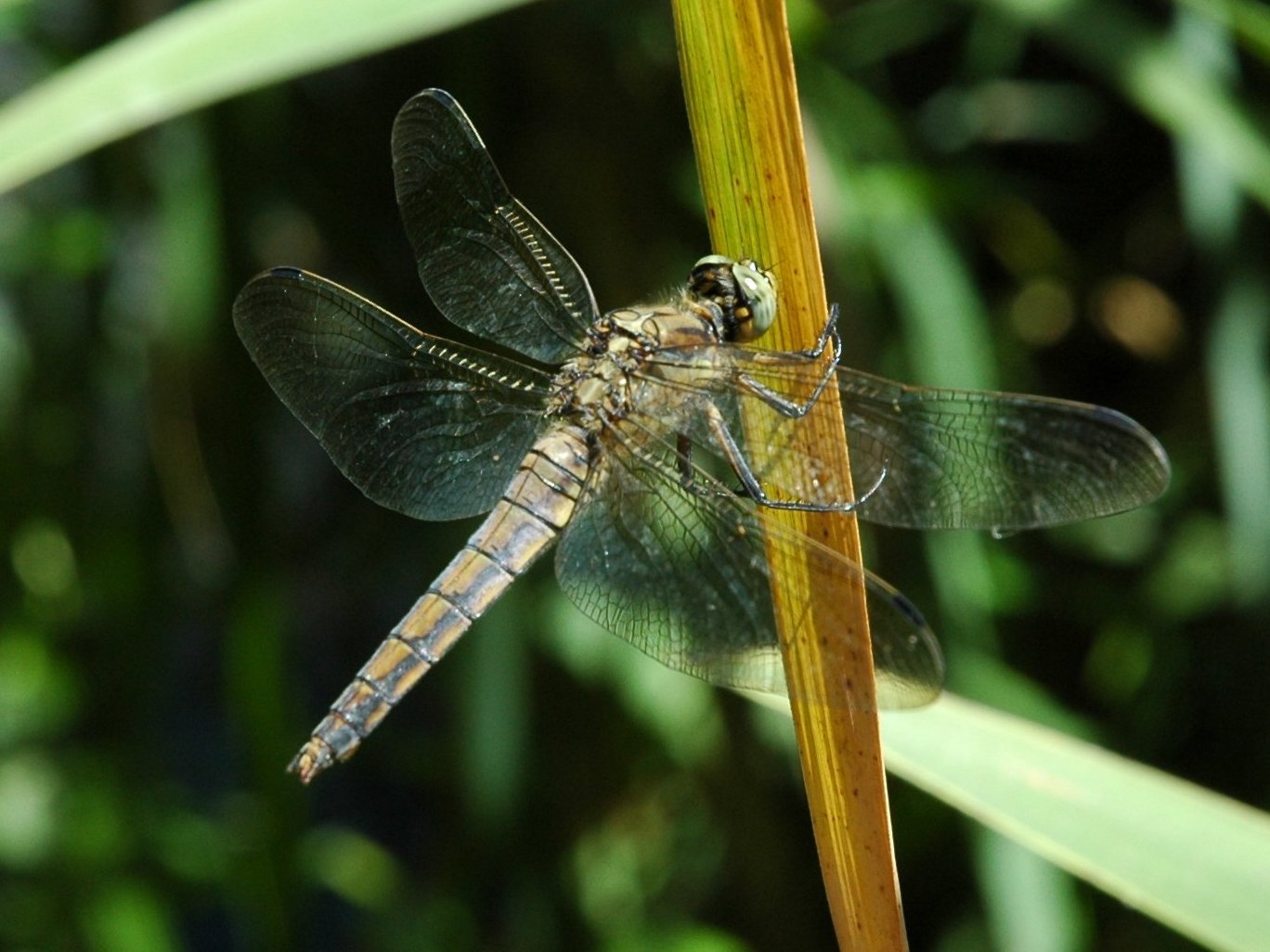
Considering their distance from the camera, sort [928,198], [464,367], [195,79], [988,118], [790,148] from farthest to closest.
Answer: [988,118] → [928,198] → [464,367] → [195,79] → [790,148]

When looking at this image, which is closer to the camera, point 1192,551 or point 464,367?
point 464,367

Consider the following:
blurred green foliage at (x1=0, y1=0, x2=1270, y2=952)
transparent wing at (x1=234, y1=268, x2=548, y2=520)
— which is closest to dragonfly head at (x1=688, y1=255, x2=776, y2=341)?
transparent wing at (x1=234, y1=268, x2=548, y2=520)

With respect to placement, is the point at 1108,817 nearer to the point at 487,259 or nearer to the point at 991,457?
the point at 991,457

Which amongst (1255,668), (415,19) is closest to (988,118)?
(1255,668)

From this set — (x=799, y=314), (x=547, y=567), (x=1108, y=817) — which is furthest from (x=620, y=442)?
(x=547, y=567)

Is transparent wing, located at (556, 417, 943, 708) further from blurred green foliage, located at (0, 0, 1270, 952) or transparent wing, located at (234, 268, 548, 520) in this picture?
blurred green foliage, located at (0, 0, 1270, 952)

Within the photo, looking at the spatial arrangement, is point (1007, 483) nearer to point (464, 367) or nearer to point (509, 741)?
point (464, 367)
